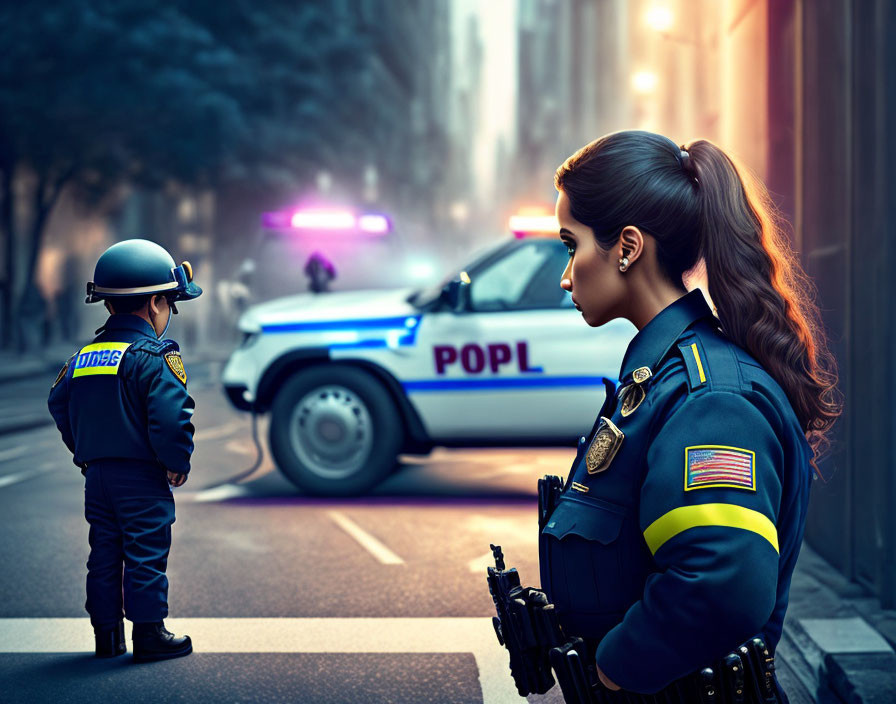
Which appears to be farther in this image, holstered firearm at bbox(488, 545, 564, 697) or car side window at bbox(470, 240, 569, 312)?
car side window at bbox(470, 240, 569, 312)

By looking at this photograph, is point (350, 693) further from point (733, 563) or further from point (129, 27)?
point (129, 27)

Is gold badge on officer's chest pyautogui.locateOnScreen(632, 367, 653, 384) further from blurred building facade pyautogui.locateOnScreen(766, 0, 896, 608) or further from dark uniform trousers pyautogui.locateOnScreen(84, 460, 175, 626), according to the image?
blurred building facade pyautogui.locateOnScreen(766, 0, 896, 608)

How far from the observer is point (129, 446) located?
4711 millimetres

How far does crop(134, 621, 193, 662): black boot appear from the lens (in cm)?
486

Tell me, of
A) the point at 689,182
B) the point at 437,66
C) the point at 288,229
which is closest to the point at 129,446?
the point at 689,182

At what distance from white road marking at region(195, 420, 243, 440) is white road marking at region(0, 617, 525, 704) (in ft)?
23.9

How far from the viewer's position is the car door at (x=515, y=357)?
28.8 feet

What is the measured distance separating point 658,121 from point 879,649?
32000mm

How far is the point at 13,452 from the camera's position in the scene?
11.8 m

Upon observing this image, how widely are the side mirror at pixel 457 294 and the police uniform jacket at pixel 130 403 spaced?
154 inches

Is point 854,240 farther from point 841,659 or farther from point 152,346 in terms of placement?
point 152,346

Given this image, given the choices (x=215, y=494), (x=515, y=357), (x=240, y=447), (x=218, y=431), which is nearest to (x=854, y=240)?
(x=515, y=357)

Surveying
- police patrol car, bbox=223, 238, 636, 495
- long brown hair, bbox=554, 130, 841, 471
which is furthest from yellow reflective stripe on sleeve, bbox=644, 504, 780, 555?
police patrol car, bbox=223, 238, 636, 495

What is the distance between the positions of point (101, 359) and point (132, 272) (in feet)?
1.12
